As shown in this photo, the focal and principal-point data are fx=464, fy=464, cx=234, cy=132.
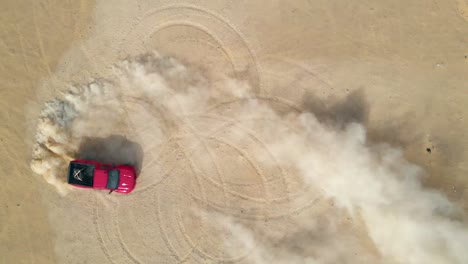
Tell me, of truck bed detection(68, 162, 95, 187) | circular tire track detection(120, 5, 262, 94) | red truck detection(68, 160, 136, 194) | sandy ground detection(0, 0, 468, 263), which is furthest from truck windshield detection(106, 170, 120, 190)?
circular tire track detection(120, 5, 262, 94)

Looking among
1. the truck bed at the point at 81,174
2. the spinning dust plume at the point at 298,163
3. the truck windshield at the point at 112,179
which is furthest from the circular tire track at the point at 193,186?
the truck bed at the point at 81,174

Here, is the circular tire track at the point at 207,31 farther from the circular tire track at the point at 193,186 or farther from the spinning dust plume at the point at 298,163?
the spinning dust plume at the point at 298,163

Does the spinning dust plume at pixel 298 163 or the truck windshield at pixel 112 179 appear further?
the truck windshield at pixel 112 179

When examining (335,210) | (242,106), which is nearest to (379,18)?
(242,106)

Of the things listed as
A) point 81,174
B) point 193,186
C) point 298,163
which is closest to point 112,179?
point 81,174

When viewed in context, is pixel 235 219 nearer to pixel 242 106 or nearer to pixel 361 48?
pixel 242 106

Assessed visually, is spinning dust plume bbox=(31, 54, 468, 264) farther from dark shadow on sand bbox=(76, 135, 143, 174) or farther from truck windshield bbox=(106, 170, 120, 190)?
truck windshield bbox=(106, 170, 120, 190)

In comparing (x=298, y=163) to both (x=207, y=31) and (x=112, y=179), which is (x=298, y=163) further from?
(x=112, y=179)
